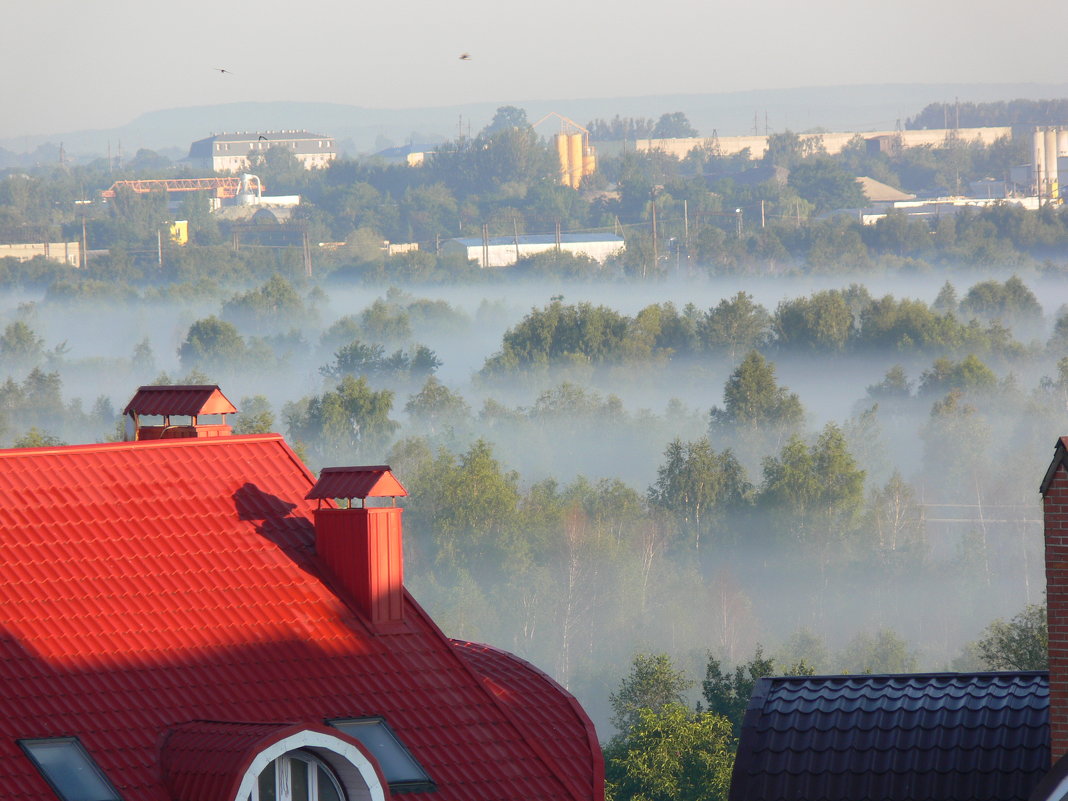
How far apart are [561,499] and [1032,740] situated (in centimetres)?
10834

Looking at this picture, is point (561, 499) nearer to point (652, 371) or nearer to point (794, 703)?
point (652, 371)

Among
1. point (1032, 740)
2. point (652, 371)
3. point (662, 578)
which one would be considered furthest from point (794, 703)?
point (652, 371)

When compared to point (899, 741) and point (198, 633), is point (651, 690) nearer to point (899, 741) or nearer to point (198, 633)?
point (198, 633)

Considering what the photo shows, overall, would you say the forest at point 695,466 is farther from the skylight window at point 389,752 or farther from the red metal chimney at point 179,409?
the skylight window at point 389,752

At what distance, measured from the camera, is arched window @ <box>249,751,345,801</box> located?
1180 centimetres

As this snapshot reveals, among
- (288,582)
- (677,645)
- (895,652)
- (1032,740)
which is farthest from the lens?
(677,645)

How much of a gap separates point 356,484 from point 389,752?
7.44ft

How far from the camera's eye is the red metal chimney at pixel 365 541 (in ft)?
46.4

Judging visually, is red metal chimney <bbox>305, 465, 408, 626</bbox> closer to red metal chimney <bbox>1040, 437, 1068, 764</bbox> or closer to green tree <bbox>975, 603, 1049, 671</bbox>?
red metal chimney <bbox>1040, 437, 1068, 764</bbox>

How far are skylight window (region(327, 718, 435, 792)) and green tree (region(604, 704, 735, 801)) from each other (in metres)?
30.3

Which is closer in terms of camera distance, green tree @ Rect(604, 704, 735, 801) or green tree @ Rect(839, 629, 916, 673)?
green tree @ Rect(604, 704, 735, 801)

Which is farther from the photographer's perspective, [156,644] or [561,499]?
[561,499]

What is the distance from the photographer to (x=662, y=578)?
373 feet

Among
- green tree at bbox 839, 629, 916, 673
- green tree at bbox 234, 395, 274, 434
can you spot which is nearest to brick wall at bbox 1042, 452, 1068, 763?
green tree at bbox 839, 629, 916, 673
